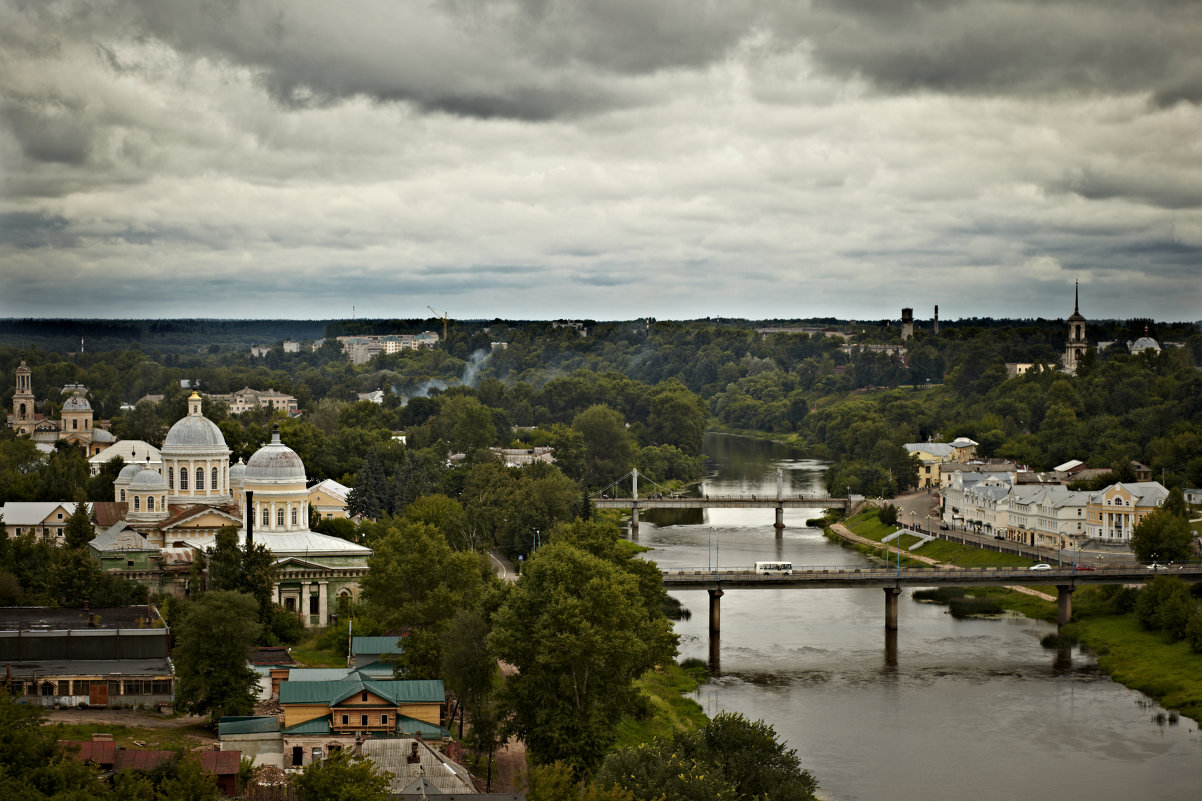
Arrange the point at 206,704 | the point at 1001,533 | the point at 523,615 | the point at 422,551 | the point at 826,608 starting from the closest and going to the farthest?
the point at 206,704, the point at 523,615, the point at 422,551, the point at 826,608, the point at 1001,533

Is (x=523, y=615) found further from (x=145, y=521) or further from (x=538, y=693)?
(x=145, y=521)

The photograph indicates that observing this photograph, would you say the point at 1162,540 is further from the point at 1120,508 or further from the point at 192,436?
the point at 192,436

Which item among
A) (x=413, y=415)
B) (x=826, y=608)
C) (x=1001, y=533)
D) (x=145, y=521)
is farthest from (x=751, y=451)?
(x=145, y=521)

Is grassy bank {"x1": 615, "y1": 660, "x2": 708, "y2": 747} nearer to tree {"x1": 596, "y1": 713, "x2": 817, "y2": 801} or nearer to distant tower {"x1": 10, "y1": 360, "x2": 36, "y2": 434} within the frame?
tree {"x1": 596, "y1": 713, "x2": 817, "y2": 801}

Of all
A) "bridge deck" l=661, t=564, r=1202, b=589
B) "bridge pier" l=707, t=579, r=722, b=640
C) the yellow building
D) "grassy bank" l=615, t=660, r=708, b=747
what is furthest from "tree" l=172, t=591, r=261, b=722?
the yellow building

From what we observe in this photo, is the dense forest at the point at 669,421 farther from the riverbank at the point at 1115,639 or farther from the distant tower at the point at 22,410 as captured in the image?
the riverbank at the point at 1115,639

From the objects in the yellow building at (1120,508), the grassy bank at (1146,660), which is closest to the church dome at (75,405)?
the yellow building at (1120,508)
